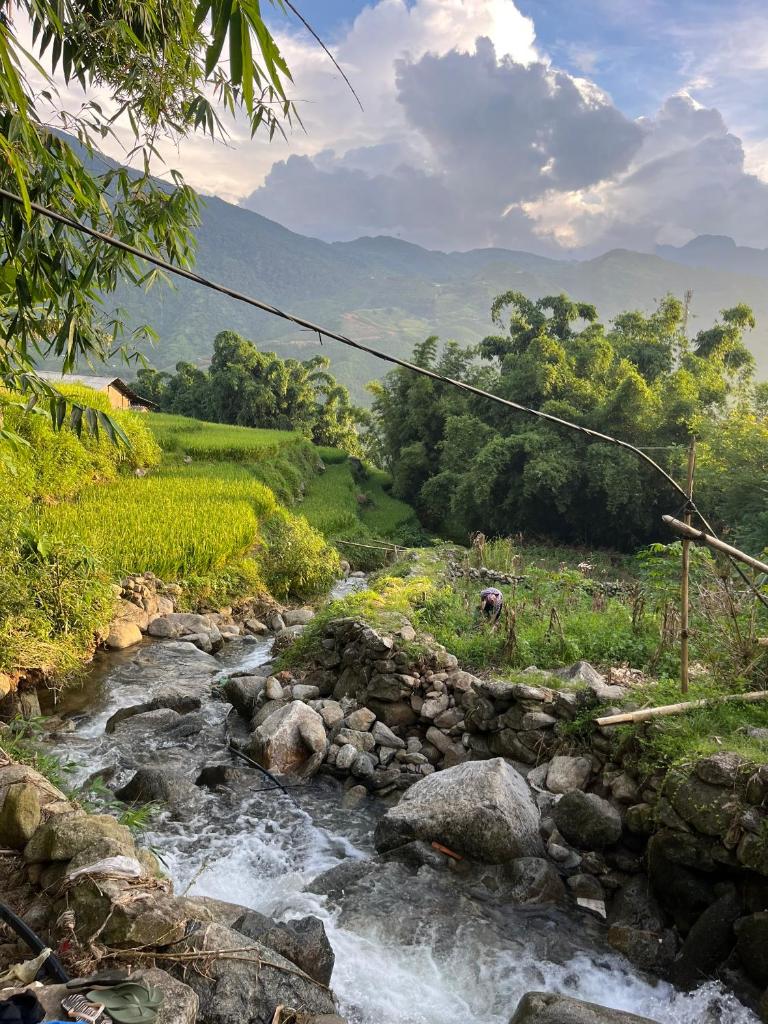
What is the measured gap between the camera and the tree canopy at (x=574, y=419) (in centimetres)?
1803

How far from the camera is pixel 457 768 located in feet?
15.8

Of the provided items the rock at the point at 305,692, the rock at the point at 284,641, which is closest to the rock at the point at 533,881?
the rock at the point at 305,692

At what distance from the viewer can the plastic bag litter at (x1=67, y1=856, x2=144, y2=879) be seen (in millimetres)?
2604

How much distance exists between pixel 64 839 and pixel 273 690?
13.3 feet

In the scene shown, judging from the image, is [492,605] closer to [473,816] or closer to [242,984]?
[473,816]

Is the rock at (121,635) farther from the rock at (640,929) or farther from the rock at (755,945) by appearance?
the rock at (755,945)

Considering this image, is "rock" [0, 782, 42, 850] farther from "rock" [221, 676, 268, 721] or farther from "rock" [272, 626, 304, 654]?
"rock" [272, 626, 304, 654]

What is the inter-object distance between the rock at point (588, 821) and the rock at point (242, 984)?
2310 mm

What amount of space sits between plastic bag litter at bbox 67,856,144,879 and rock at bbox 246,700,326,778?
3.08 metres

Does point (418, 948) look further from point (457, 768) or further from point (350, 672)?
point (350, 672)

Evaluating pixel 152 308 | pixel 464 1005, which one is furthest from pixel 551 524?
pixel 152 308

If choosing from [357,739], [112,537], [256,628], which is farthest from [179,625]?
[357,739]

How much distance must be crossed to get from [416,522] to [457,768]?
811 inches

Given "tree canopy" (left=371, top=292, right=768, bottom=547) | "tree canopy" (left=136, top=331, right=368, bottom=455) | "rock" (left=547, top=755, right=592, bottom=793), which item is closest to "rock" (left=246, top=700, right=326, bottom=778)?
"rock" (left=547, top=755, right=592, bottom=793)
